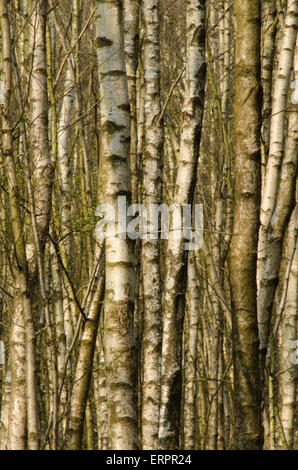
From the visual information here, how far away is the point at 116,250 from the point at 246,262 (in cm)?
77

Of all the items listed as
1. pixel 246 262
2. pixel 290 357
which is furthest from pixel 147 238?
pixel 290 357

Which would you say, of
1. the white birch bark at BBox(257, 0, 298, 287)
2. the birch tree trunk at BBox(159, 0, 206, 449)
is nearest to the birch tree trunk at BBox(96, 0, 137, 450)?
the white birch bark at BBox(257, 0, 298, 287)

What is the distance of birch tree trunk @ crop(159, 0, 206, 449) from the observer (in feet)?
15.6

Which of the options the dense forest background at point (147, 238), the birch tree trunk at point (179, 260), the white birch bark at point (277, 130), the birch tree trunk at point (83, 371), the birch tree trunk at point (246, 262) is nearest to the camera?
the dense forest background at point (147, 238)

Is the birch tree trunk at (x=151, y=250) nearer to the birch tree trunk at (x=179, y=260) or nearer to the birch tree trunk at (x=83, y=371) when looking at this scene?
the birch tree trunk at (x=179, y=260)

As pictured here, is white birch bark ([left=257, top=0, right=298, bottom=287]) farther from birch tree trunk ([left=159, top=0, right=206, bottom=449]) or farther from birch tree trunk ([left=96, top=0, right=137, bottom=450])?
birch tree trunk ([left=96, top=0, right=137, bottom=450])

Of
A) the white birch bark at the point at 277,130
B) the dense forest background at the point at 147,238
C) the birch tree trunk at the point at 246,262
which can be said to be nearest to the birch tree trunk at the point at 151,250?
the dense forest background at the point at 147,238

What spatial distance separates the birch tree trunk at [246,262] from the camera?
11.9 ft

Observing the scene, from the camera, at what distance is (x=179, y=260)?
187 inches

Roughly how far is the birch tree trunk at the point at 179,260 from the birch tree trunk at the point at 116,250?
143 cm

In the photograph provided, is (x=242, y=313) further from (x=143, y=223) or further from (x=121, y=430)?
(x=143, y=223)

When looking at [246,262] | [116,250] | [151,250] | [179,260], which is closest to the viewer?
[116,250]

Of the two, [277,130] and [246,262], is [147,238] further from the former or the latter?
[246,262]

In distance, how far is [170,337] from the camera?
4777 mm
